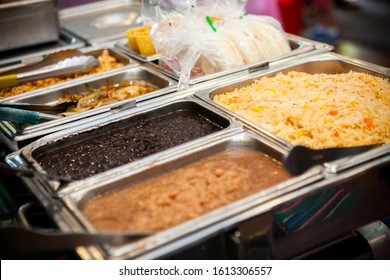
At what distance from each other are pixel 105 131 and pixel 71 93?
0.70 metres

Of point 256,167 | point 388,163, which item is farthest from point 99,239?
point 388,163

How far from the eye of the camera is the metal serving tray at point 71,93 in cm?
218

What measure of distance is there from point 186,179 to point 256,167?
0.92 ft

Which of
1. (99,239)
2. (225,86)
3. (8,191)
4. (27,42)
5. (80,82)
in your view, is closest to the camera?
(99,239)

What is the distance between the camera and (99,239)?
1378mm

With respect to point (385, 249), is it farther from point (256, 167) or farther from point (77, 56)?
point (77, 56)

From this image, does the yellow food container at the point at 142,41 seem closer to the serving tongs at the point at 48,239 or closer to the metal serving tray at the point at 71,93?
the metal serving tray at the point at 71,93

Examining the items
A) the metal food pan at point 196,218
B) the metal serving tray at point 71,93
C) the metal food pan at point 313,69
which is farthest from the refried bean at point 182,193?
the metal serving tray at point 71,93

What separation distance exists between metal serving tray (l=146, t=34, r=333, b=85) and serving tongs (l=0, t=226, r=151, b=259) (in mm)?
1287

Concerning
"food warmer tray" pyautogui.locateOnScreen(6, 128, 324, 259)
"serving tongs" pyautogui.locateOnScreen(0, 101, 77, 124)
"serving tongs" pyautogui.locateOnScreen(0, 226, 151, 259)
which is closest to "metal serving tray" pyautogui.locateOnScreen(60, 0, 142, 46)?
"serving tongs" pyautogui.locateOnScreen(0, 101, 77, 124)

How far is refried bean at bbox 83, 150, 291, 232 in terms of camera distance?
1571mm

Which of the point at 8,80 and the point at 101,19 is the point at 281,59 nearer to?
the point at 8,80

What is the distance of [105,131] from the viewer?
87.7 inches
